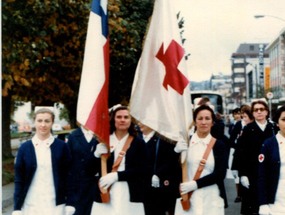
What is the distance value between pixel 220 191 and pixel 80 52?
Result: 13.8 metres

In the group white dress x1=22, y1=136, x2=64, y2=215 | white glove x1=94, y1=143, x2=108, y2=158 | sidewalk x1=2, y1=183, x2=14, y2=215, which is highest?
white glove x1=94, y1=143, x2=108, y2=158

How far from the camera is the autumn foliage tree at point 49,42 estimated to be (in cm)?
1538

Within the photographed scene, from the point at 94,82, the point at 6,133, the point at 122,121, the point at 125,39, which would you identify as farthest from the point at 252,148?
the point at 6,133

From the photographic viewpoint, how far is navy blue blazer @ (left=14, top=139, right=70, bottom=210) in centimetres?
597

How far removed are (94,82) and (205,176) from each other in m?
A: 1.39

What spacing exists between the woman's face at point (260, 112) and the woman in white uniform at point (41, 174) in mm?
3530

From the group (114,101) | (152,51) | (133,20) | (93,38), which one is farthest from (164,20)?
(114,101)

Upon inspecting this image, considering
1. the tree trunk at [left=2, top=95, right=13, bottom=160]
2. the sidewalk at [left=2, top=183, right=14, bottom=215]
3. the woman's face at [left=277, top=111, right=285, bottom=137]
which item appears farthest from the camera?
the tree trunk at [left=2, top=95, right=13, bottom=160]

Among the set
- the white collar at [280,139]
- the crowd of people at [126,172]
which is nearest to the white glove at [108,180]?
the crowd of people at [126,172]

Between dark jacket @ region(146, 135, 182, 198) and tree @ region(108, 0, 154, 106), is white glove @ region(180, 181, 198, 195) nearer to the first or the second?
dark jacket @ region(146, 135, 182, 198)

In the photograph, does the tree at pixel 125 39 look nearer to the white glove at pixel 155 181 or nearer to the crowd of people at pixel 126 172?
the white glove at pixel 155 181

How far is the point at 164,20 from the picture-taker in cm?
673

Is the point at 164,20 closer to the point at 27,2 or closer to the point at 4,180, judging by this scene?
the point at 27,2

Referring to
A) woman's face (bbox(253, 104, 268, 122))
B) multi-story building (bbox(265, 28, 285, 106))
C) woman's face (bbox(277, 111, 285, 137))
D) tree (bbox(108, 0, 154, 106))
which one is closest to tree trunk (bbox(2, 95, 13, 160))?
tree (bbox(108, 0, 154, 106))
